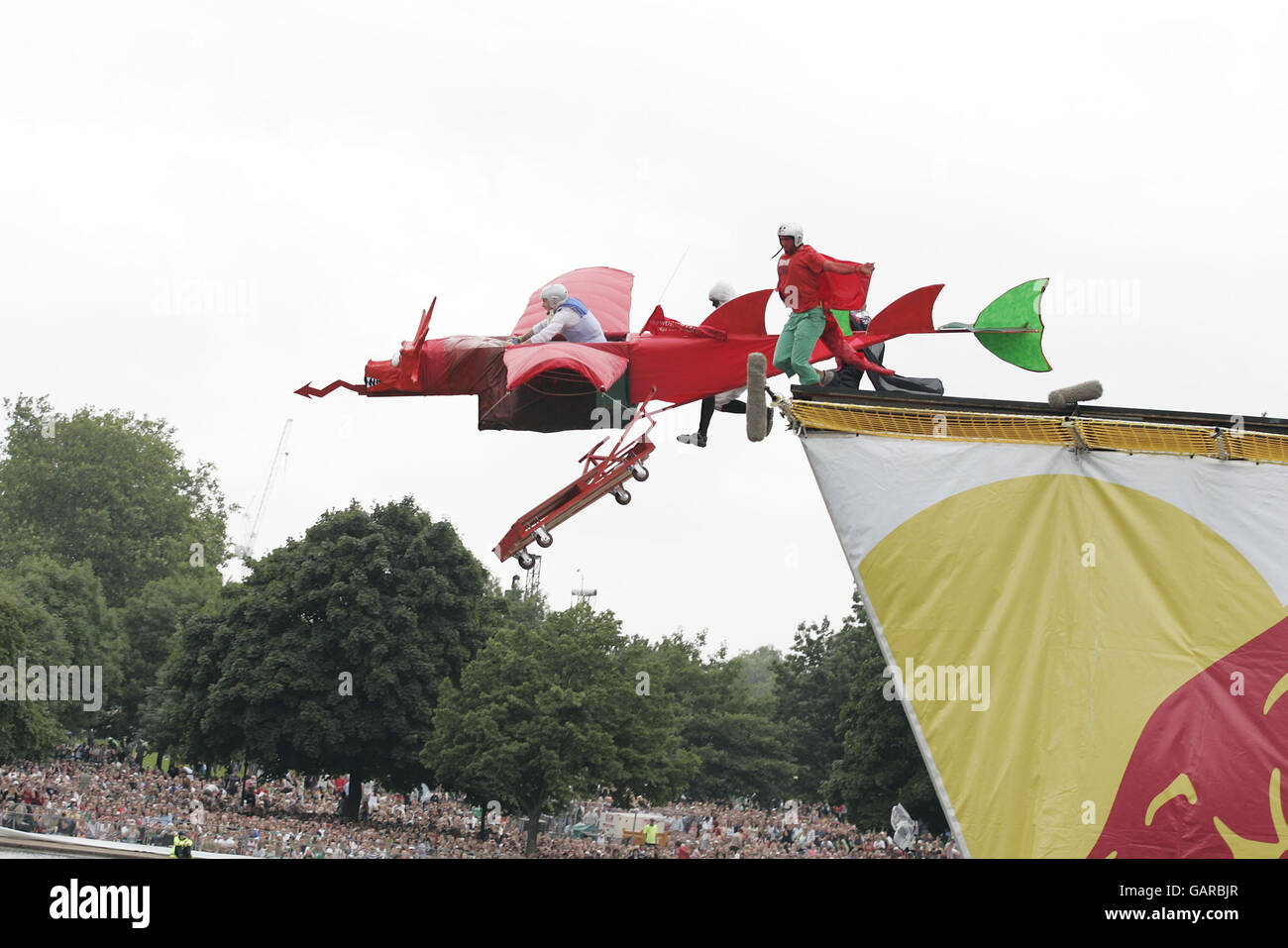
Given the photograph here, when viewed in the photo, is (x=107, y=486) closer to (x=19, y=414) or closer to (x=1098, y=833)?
(x=19, y=414)

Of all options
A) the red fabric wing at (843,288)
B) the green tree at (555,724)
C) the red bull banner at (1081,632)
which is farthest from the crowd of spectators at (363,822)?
the red bull banner at (1081,632)

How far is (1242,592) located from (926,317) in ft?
10.1

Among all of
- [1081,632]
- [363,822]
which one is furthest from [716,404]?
[363,822]

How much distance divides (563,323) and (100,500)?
A: 70.2 metres

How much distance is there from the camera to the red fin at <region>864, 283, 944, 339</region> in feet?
30.8

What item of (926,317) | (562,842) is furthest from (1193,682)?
(562,842)

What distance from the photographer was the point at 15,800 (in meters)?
37.5

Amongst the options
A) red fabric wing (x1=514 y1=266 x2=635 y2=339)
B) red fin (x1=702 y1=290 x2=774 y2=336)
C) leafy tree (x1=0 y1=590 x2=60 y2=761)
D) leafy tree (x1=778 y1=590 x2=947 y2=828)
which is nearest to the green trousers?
red fin (x1=702 y1=290 x2=774 y2=336)

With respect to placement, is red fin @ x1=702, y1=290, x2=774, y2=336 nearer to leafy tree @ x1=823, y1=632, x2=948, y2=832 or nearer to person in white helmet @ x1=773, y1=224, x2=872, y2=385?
person in white helmet @ x1=773, y1=224, x2=872, y2=385

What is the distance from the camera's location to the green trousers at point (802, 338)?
8.49 m

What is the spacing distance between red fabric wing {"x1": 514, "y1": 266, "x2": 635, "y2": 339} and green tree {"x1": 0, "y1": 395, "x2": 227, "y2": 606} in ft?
205

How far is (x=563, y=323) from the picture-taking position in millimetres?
10203

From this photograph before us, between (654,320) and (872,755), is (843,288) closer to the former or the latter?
(654,320)

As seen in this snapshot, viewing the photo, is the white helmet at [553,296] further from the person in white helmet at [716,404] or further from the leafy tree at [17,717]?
the leafy tree at [17,717]
